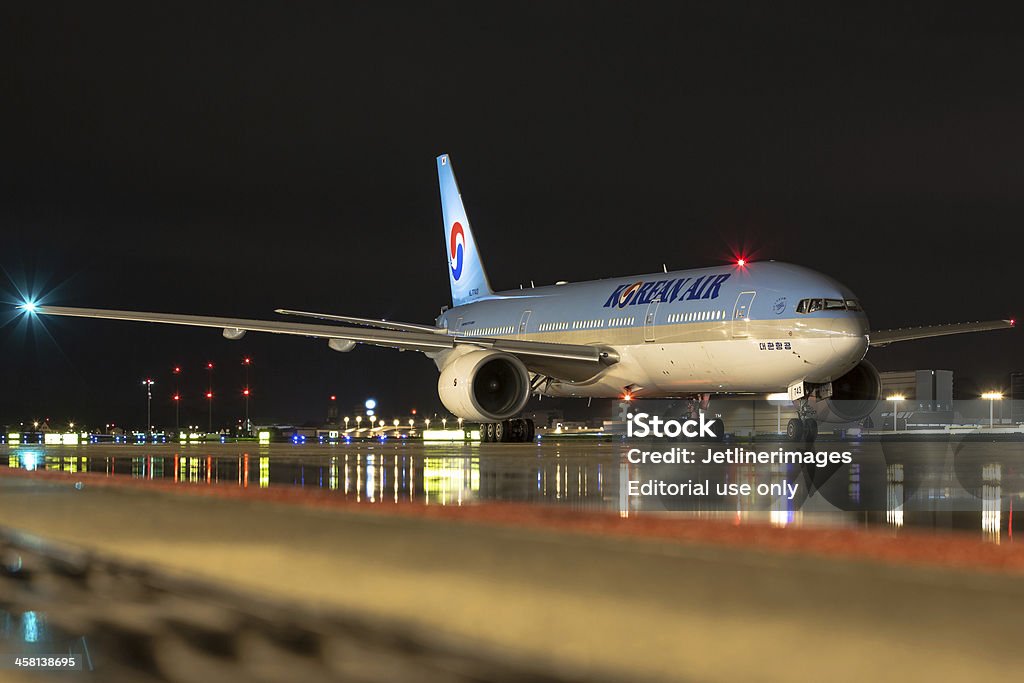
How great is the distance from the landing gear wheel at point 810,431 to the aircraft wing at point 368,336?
19.3 ft

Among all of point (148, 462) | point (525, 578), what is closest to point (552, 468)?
point (148, 462)

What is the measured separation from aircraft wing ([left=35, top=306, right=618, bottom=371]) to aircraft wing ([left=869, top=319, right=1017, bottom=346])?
613 cm

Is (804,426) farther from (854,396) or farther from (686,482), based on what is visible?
(686,482)

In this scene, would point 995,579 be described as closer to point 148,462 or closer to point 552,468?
point 552,468

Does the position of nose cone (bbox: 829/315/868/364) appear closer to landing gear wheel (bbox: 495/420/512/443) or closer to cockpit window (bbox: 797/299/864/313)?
cockpit window (bbox: 797/299/864/313)

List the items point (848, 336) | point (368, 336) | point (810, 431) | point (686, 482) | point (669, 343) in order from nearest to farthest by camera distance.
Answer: point (686, 482) → point (848, 336) → point (810, 431) → point (669, 343) → point (368, 336)

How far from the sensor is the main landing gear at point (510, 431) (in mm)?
29984

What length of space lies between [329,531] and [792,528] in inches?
116

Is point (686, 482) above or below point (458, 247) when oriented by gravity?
below

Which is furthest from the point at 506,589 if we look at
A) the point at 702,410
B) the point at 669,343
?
the point at 702,410

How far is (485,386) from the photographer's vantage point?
1104 inches

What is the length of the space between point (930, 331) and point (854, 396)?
3.61 m

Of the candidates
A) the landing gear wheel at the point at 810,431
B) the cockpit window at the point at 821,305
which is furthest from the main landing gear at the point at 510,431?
the cockpit window at the point at 821,305

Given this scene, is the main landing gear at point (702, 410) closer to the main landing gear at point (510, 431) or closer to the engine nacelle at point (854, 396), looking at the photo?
the engine nacelle at point (854, 396)
